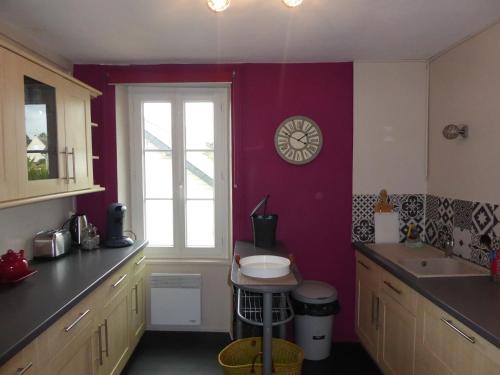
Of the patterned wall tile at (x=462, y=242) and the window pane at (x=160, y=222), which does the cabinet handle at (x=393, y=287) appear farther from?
the window pane at (x=160, y=222)

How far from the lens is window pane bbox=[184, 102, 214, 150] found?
9.95 ft

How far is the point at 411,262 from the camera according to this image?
2439 mm

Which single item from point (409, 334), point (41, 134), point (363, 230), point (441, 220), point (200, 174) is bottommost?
point (409, 334)

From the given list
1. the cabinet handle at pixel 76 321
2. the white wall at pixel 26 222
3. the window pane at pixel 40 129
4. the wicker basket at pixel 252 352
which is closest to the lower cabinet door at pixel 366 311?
the wicker basket at pixel 252 352

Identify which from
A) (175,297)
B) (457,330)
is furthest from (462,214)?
(175,297)

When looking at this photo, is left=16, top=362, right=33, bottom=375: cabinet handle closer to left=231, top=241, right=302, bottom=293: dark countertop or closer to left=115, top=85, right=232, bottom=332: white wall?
left=231, top=241, right=302, bottom=293: dark countertop

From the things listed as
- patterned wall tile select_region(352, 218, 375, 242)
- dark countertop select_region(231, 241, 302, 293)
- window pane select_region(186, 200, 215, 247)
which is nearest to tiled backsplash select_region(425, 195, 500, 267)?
patterned wall tile select_region(352, 218, 375, 242)

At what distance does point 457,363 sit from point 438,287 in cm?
37

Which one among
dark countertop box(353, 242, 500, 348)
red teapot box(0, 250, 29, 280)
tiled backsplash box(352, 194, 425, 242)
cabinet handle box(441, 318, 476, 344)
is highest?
tiled backsplash box(352, 194, 425, 242)

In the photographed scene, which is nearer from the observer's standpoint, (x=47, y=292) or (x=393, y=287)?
(x=47, y=292)

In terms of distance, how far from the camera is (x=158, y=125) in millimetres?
3051

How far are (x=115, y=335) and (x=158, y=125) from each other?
1698 mm

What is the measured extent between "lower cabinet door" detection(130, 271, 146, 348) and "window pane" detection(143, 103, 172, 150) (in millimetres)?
1089

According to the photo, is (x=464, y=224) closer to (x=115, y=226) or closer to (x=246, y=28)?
(x=246, y=28)
